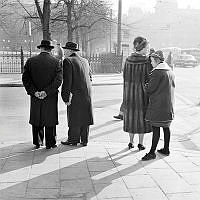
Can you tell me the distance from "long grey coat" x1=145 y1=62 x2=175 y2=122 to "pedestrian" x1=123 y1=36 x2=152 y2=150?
0.28 m

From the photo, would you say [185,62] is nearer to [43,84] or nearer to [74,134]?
[74,134]

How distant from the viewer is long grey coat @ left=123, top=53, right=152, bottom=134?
216 inches

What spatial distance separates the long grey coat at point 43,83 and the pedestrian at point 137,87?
1.12m

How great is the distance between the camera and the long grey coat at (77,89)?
222 inches

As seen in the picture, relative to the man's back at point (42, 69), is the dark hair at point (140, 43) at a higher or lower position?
higher

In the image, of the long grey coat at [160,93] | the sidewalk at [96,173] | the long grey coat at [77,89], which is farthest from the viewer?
the long grey coat at [77,89]

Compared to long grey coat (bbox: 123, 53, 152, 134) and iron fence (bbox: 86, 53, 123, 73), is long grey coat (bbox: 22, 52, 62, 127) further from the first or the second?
iron fence (bbox: 86, 53, 123, 73)

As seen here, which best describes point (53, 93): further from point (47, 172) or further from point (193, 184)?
point (193, 184)

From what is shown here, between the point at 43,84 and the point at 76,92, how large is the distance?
1.90 ft

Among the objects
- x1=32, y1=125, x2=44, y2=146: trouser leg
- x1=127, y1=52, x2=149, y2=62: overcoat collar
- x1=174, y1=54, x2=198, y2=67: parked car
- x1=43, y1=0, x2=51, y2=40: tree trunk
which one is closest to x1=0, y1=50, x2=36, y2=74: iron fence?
x1=43, y1=0, x2=51, y2=40: tree trunk

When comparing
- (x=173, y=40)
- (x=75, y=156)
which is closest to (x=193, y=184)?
(x=75, y=156)

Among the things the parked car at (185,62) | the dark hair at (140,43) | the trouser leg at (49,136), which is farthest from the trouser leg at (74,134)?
the parked car at (185,62)

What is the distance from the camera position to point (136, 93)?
18.2 ft

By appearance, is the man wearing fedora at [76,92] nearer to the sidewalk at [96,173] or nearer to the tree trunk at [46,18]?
the sidewalk at [96,173]
